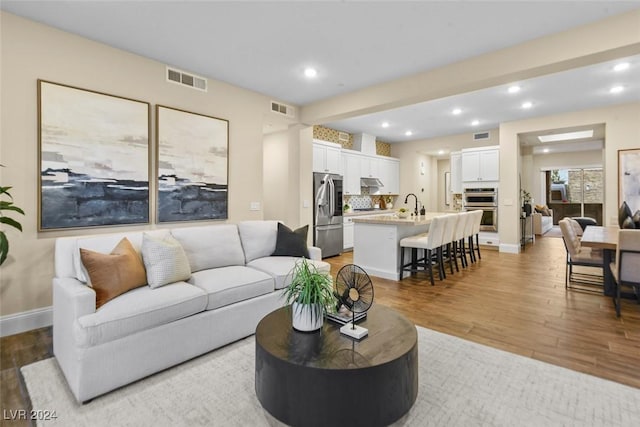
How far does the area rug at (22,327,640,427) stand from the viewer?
1756mm

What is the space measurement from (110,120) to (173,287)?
221 cm

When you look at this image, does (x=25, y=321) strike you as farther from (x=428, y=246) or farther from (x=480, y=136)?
(x=480, y=136)

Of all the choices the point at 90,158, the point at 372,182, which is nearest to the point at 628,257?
the point at 90,158

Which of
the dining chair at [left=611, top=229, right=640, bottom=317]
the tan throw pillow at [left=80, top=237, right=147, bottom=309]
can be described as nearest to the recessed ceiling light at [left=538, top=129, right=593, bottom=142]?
the dining chair at [left=611, top=229, right=640, bottom=317]

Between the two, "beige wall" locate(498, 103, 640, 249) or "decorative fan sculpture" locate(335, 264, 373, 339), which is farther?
"beige wall" locate(498, 103, 640, 249)

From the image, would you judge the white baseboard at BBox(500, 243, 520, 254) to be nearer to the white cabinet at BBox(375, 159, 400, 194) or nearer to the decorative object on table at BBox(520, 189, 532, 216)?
the decorative object on table at BBox(520, 189, 532, 216)

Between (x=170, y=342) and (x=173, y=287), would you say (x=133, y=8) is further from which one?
(x=170, y=342)

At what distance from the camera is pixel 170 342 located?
226 cm

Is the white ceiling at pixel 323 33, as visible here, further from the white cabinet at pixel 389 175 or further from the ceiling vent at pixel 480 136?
the white cabinet at pixel 389 175

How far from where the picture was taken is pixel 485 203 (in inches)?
302

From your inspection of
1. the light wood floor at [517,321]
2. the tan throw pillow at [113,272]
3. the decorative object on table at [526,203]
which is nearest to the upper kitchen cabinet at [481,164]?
the decorative object on table at [526,203]

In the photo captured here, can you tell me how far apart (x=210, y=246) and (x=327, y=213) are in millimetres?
3590

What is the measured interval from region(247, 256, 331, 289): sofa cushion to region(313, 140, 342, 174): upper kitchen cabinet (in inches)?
130

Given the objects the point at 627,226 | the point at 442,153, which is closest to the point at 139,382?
the point at 627,226
